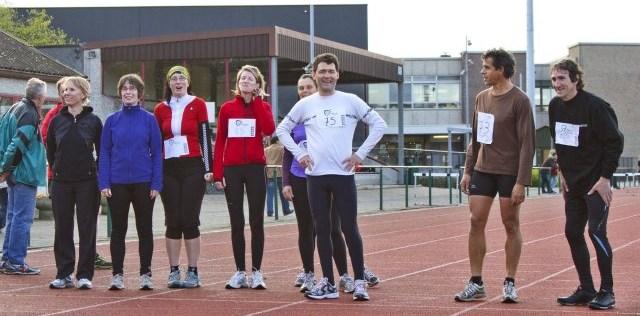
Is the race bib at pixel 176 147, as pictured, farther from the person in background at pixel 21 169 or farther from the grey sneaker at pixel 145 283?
the person in background at pixel 21 169

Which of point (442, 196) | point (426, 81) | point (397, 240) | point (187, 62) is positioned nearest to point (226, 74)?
point (187, 62)

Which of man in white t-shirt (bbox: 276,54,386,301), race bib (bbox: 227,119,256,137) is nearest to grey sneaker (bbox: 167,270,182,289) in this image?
race bib (bbox: 227,119,256,137)

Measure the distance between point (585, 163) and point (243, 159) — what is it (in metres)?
2.79

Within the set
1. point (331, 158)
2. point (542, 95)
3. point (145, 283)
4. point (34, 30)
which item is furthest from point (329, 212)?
point (542, 95)

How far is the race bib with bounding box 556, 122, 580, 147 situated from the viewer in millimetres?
8195

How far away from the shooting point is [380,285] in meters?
9.70

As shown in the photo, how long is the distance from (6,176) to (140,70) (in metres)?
28.6

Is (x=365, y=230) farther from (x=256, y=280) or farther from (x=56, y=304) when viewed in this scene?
(x=56, y=304)

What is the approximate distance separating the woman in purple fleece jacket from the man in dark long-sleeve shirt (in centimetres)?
328

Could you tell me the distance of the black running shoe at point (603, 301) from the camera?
7.93m

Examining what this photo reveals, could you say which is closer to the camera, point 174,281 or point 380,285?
point 174,281

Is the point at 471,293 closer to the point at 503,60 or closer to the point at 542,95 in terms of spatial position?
the point at 503,60

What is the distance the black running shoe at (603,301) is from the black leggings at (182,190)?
3363 mm

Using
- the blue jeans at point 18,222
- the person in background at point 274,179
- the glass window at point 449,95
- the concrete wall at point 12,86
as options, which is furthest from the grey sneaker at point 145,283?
the glass window at point 449,95
